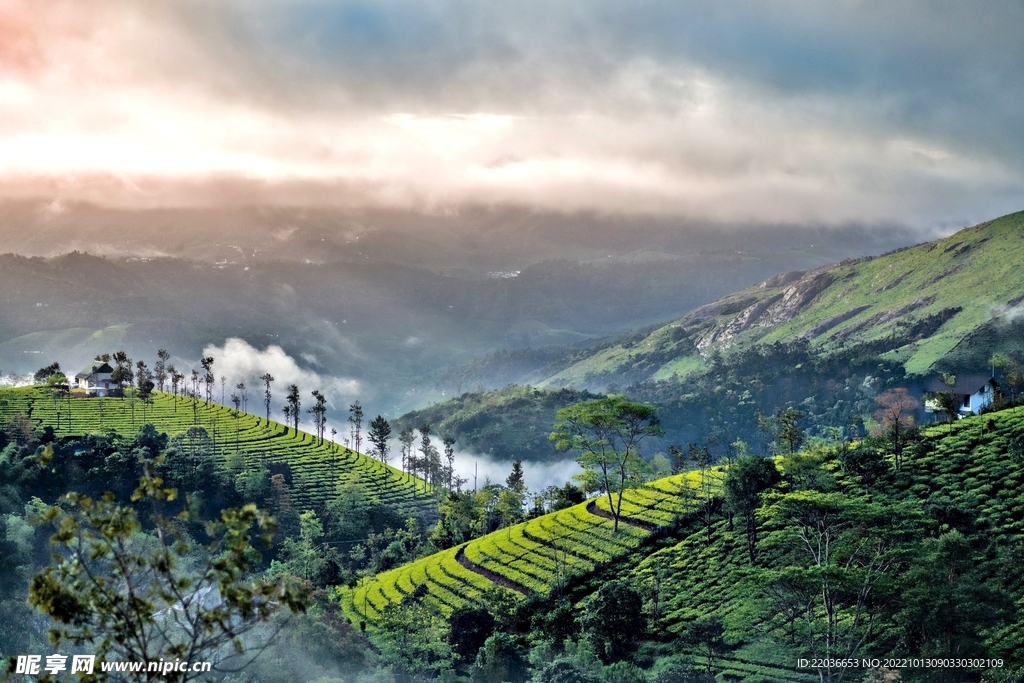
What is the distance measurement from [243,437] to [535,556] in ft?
236

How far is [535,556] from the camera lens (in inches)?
3499

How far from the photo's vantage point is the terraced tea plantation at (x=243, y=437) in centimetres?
13375

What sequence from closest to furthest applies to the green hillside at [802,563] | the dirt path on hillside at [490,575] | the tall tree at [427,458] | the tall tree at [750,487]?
the green hillside at [802,563], the tall tree at [750,487], the dirt path on hillside at [490,575], the tall tree at [427,458]

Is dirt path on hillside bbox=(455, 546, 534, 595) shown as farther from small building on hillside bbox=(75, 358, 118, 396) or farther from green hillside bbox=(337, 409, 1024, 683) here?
small building on hillside bbox=(75, 358, 118, 396)

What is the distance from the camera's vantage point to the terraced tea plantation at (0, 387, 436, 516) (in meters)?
134

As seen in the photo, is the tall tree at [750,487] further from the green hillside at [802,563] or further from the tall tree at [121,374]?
the tall tree at [121,374]

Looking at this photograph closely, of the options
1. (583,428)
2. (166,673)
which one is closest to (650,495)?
(583,428)

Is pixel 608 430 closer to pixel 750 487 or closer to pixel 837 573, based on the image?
pixel 750 487

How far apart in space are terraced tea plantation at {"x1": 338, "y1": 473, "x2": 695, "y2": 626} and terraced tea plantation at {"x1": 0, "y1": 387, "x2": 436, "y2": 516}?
123 ft

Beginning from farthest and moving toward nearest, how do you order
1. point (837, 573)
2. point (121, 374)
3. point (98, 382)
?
point (98, 382) < point (121, 374) < point (837, 573)

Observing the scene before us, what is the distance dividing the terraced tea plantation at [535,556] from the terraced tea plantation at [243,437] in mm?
37480

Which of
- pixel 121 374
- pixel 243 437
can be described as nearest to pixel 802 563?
pixel 243 437

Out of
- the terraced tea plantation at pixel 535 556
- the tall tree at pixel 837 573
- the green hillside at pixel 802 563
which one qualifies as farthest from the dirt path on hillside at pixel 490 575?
the tall tree at pixel 837 573

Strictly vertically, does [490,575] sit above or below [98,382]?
below
